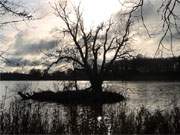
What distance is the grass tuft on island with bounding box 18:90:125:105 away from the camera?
4912cm

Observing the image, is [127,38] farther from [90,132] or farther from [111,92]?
[90,132]

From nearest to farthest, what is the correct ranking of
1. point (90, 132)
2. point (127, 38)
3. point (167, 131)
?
point (90, 132) → point (167, 131) → point (127, 38)

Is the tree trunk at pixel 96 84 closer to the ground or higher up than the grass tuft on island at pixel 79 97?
higher up

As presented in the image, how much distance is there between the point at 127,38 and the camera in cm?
4944

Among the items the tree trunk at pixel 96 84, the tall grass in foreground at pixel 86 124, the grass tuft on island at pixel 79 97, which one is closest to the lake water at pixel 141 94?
the tall grass in foreground at pixel 86 124

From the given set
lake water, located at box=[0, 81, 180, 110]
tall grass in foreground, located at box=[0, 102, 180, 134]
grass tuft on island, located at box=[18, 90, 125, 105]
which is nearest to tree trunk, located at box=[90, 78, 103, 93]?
grass tuft on island, located at box=[18, 90, 125, 105]

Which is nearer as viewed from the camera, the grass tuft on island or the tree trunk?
the grass tuft on island

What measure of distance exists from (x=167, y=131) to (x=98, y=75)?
38102 mm

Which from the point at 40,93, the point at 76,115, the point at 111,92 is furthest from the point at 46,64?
the point at 76,115

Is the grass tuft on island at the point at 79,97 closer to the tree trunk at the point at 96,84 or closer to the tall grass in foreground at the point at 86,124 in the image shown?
the tree trunk at the point at 96,84

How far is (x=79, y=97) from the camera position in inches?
1960

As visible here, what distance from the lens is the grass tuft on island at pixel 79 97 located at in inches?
1934

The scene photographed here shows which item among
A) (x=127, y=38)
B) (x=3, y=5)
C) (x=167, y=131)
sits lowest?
(x=167, y=131)

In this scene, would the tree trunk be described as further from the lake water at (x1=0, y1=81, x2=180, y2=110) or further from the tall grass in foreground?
the tall grass in foreground
